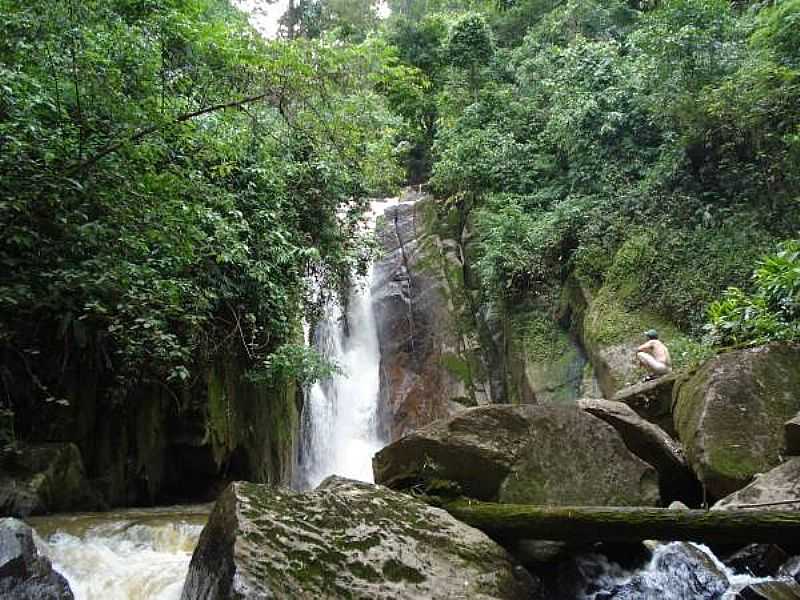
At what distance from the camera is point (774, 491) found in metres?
4.33

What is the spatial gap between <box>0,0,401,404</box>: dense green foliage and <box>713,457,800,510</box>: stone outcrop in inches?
197

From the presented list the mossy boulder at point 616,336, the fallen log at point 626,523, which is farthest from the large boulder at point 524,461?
the mossy boulder at point 616,336

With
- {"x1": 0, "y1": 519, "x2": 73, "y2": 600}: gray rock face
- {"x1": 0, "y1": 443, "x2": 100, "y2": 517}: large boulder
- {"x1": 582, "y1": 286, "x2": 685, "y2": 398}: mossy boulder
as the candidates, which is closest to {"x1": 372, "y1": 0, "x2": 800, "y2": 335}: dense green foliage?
{"x1": 582, "y1": 286, "x2": 685, "y2": 398}: mossy boulder

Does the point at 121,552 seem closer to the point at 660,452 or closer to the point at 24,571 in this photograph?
the point at 24,571

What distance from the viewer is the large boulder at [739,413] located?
5035 millimetres

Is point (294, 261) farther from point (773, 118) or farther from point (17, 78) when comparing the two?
point (773, 118)

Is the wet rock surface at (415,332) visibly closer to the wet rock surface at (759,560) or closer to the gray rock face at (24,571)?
the wet rock surface at (759,560)

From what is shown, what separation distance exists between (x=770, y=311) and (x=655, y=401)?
1831 mm

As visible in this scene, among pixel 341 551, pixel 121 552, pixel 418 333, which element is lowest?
pixel 121 552

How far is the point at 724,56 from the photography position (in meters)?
11.1

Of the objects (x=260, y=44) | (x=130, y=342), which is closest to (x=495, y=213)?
(x=260, y=44)

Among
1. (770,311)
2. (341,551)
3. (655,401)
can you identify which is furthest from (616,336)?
(341,551)

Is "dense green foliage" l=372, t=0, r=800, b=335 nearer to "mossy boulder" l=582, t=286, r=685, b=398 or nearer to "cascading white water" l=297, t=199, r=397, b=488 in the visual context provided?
"mossy boulder" l=582, t=286, r=685, b=398

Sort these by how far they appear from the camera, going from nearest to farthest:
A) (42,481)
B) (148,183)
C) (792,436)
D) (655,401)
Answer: (792,436), (148,183), (42,481), (655,401)
